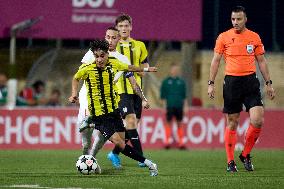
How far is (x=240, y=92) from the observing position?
1484 centimetres

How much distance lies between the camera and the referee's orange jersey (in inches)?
583

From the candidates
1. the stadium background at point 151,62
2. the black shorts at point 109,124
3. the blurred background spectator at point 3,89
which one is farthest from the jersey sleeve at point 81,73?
the blurred background spectator at point 3,89

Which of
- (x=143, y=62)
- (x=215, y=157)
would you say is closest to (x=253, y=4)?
(x=215, y=157)

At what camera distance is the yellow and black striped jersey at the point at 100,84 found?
13367mm

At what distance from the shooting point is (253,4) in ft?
92.2

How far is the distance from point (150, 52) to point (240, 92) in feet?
43.8

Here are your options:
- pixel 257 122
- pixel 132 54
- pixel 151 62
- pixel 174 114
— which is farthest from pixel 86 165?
pixel 151 62

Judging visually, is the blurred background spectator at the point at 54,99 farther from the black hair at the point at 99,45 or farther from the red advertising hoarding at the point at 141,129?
the black hair at the point at 99,45

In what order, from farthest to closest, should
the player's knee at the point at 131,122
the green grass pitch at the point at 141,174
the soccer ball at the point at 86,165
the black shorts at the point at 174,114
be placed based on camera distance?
1. the black shorts at the point at 174,114
2. the player's knee at the point at 131,122
3. the soccer ball at the point at 86,165
4. the green grass pitch at the point at 141,174

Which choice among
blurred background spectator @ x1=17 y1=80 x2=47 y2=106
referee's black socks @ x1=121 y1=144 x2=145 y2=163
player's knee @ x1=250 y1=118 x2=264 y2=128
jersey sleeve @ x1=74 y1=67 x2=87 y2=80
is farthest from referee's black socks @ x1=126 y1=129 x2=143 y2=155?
blurred background spectator @ x1=17 y1=80 x2=47 y2=106

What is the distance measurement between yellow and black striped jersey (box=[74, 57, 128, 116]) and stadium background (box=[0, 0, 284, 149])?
992 centimetres

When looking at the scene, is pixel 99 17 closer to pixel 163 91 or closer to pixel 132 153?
pixel 163 91

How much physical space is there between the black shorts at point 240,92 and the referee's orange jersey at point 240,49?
90 millimetres

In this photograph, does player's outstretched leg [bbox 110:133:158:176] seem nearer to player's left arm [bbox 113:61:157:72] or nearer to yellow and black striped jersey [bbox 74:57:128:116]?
yellow and black striped jersey [bbox 74:57:128:116]
